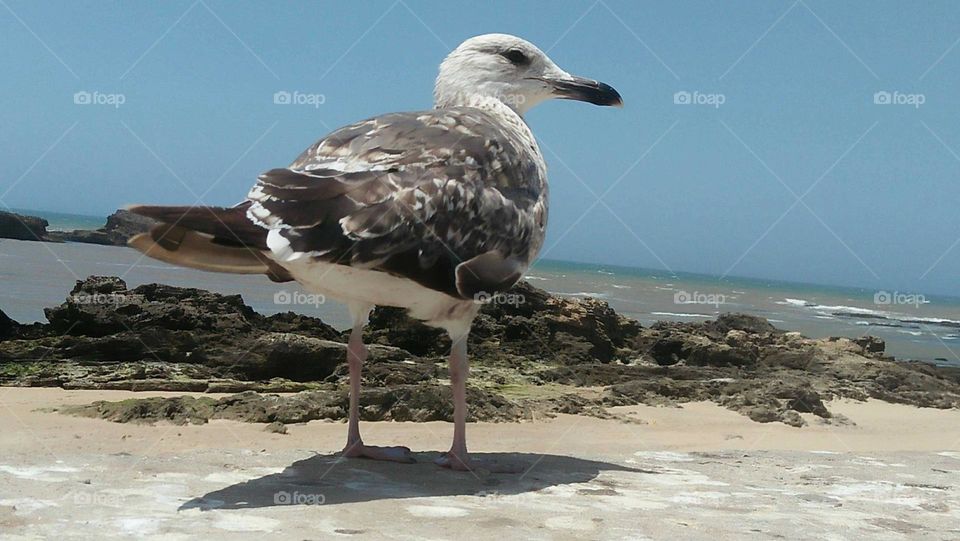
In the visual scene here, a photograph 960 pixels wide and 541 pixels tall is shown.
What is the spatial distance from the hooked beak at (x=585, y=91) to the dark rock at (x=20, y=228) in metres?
34.0

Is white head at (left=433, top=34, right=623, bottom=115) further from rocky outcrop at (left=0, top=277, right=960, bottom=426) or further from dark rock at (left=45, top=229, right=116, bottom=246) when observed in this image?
dark rock at (left=45, top=229, right=116, bottom=246)

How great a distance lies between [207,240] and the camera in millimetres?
4664

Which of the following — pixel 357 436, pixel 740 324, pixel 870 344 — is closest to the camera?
pixel 357 436

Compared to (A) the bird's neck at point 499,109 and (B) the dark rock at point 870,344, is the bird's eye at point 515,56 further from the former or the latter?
(B) the dark rock at point 870,344

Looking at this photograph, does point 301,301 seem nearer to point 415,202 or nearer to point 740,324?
point 740,324

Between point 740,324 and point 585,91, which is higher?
point 585,91

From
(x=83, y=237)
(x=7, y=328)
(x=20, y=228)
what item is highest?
(x=20, y=228)

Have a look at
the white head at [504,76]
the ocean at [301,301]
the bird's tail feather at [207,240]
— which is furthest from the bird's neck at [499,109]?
the ocean at [301,301]

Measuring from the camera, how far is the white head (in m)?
6.61

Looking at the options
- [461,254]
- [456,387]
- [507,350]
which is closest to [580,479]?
→ [456,387]

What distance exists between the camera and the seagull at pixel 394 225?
430cm

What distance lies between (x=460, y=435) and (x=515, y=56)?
9.44 feet

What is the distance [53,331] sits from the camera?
10.4 metres

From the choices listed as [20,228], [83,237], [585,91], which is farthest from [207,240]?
[83,237]
